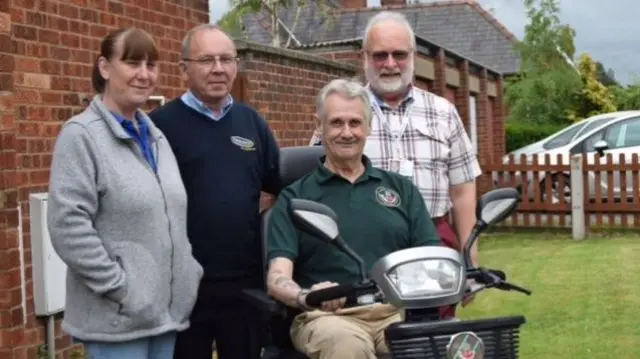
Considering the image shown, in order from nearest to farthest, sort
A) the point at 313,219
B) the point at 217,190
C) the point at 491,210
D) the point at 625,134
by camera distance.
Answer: the point at 313,219
the point at 491,210
the point at 217,190
the point at 625,134

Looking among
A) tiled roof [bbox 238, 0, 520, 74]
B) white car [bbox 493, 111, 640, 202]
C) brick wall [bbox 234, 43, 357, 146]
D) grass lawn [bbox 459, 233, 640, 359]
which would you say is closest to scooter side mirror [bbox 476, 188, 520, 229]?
grass lawn [bbox 459, 233, 640, 359]

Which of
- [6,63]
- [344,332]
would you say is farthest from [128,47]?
[6,63]

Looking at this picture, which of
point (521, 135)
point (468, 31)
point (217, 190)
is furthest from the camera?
point (468, 31)

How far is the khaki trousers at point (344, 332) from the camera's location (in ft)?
12.2

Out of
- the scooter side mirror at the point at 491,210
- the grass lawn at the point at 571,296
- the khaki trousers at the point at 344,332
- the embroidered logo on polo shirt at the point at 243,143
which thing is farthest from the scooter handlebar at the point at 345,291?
the grass lawn at the point at 571,296

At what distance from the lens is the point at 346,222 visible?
161 inches

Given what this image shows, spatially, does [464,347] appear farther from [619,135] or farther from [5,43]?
[619,135]

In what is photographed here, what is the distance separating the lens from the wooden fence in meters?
15.6

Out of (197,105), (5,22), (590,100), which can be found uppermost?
(590,100)

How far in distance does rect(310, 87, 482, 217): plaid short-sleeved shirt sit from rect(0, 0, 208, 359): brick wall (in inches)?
63.0

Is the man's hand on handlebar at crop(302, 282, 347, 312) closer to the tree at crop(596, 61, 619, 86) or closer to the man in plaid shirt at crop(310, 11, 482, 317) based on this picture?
the man in plaid shirt at crop(310, 11, 482, 317)

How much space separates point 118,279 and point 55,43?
3079 millimetres

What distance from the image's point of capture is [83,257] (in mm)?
3625

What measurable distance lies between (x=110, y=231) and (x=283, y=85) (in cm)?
671
